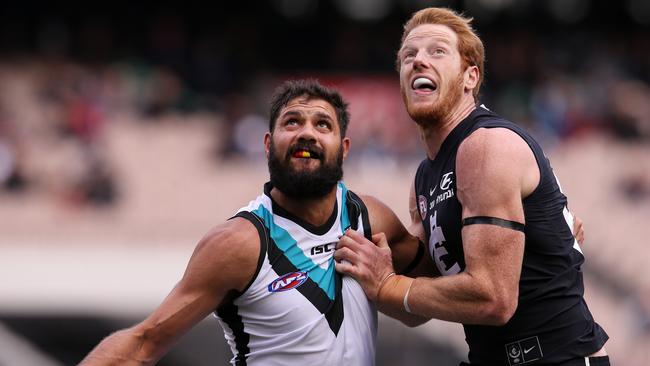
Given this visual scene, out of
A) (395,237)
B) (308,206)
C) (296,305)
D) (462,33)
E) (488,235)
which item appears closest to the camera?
(488,235)

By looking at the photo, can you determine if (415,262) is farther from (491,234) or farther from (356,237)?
(491,234)

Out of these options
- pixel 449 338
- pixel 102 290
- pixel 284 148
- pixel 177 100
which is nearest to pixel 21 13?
pixel 177 100

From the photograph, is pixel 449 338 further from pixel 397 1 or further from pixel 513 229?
pixel 513 229

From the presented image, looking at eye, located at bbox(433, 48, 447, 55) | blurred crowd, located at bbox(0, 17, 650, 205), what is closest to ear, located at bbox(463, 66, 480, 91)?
eye, located at bbox(433, 48, 447, 55)

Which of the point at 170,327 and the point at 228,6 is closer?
the point at 170,327

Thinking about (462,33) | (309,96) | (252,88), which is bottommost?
(309,96)

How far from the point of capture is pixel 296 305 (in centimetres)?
498

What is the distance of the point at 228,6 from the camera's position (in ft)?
57.3

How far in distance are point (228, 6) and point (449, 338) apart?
7.02 metres

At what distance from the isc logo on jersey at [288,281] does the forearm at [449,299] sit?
1.28 feet

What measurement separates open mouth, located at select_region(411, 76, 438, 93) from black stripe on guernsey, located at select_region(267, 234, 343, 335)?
104 centimetres

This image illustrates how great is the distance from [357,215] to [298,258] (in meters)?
0.49

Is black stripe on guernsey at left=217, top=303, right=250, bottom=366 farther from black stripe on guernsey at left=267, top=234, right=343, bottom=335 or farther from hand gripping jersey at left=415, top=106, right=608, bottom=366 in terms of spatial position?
hand gripping jersey at left=415, top=106, right=608, bottom=366

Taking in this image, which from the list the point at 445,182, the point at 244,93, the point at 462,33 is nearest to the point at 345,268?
the point at 445,182
